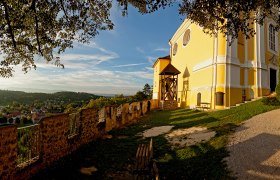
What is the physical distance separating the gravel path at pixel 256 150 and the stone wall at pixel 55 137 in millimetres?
6585

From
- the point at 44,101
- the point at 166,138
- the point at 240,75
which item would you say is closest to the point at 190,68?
the point at 240,75

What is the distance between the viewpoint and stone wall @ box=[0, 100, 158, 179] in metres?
6.80

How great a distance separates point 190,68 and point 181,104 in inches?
207

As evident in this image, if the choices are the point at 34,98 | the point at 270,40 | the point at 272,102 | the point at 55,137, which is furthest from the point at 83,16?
the point at 34,98

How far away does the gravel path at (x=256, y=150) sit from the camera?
7062 millimetres

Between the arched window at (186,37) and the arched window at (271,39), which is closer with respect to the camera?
the arched window at (271,39)

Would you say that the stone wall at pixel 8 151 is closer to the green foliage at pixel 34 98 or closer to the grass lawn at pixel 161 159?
the grass lawn at pixel 161 159

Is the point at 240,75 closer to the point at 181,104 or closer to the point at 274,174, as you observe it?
the point at 181,104

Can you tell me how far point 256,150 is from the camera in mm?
8680

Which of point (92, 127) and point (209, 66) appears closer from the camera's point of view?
point (92, 127)

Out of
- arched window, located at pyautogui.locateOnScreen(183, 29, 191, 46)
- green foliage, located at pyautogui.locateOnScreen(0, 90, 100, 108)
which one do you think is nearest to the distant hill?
green foliage, located at pyautogui.locateOnScreen(0, 90, 100, 108)

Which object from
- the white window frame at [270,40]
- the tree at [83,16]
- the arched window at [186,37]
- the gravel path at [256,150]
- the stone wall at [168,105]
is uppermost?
the arched window at [186,37]

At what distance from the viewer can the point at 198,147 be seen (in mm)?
10086

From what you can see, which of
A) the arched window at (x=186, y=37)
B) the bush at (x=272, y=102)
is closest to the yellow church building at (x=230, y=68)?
the arched window at (x=186, y=37)
